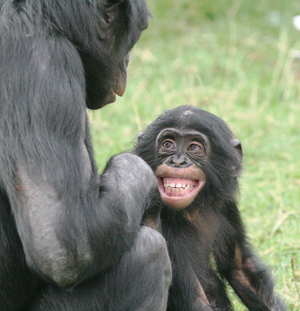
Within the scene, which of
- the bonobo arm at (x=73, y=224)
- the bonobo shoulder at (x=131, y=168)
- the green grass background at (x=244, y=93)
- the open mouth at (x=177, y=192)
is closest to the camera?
the bonobo arm at (x=73, y=224)

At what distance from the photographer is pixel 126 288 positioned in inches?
182

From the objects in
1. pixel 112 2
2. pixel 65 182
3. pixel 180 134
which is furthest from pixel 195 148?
pixel 65 182

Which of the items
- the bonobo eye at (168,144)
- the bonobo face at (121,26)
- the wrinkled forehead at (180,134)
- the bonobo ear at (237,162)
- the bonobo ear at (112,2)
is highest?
the bonobo ear at (112,2)

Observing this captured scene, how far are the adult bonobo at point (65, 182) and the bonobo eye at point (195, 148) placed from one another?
1.19 meters

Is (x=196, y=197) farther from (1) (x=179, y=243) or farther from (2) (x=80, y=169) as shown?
(2) (x=80, y=169)

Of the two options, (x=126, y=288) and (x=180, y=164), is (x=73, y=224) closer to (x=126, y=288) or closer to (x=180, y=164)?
(x=126, y=288)

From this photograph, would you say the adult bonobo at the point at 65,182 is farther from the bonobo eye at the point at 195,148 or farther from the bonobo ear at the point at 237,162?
the bonobo ear at the point at 237,162

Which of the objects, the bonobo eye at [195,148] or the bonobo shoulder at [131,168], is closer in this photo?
the bonobo shoulder at [131,168]

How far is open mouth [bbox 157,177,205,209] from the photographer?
5621 millimetres

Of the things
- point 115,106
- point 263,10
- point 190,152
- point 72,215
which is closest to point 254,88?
point 115,106

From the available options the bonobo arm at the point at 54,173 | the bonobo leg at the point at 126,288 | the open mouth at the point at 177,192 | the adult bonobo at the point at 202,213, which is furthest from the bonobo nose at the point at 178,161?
the bonobo arm at the point at 54,173

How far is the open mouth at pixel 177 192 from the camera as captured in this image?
18.4 feet

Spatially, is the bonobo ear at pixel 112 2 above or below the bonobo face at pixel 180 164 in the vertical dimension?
above

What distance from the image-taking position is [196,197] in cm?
602
